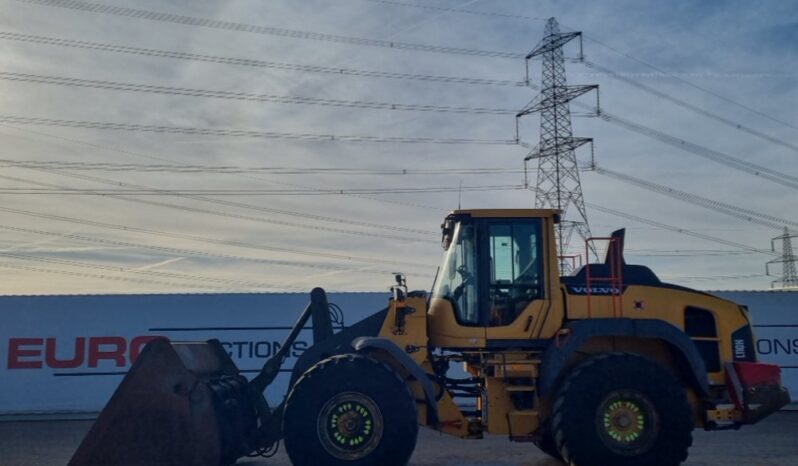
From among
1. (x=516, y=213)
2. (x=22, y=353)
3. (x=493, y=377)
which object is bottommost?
(x=493, y=377)

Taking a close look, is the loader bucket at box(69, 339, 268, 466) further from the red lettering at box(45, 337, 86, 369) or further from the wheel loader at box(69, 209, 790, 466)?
the red lettering at box(45, 337, 86, 369)

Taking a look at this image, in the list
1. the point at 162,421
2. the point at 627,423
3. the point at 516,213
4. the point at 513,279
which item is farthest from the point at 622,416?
the point at 162,421

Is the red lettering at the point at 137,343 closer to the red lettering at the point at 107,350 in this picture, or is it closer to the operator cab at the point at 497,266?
the red lettering at the point at 107,350

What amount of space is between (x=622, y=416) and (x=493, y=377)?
56.4 inches

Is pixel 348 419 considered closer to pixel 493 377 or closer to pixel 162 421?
pixel 493 377

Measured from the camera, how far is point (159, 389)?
28.2ft

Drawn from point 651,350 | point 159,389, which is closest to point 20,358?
point 159,389

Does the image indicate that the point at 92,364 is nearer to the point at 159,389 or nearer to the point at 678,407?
the point at 159,389

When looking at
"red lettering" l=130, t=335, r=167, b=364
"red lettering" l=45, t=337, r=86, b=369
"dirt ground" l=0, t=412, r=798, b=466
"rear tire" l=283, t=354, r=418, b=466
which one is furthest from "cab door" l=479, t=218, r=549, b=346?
"red lettering" l=45, t=337, r=86, b=369

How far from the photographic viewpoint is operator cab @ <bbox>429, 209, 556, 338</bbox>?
9.05m

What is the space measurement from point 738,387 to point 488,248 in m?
3.19

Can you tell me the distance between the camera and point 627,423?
838 centimetres

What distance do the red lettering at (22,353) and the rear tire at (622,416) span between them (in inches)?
508

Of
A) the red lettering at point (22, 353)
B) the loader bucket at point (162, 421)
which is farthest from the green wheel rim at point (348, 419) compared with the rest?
the red lettering at point (22, 353)
